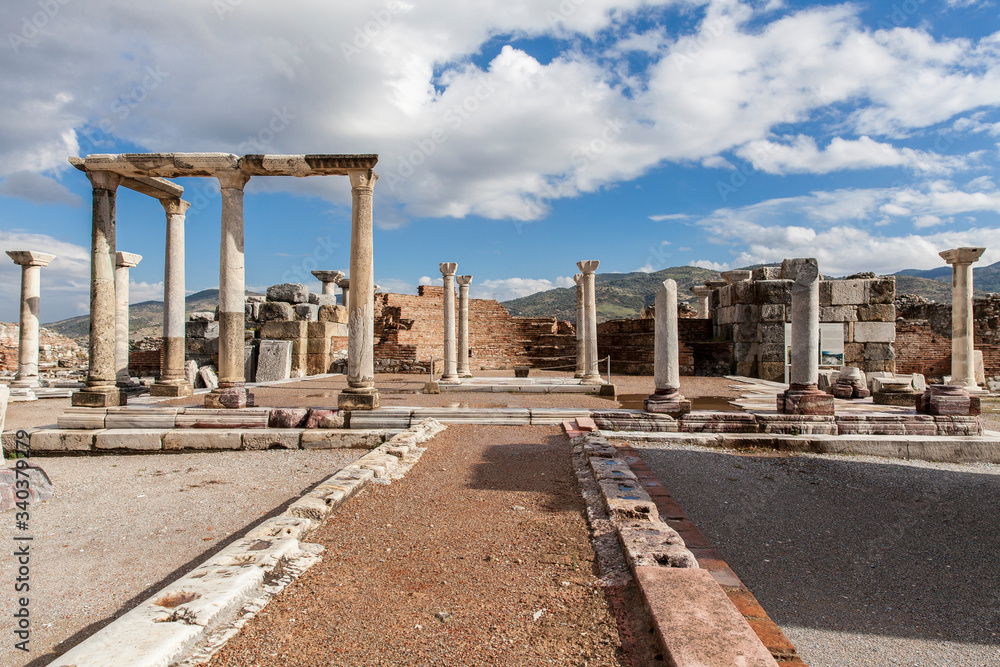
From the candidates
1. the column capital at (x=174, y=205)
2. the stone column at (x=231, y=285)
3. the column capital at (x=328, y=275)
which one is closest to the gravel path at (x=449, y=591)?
the stone column at (x=231, y=285)

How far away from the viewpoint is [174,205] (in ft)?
38.4

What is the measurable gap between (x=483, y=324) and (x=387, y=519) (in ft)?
74.7

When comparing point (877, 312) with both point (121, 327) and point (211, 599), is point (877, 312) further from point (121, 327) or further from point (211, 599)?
point (121, 327)

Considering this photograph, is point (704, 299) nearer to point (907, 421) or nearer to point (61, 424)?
point (907, 421)

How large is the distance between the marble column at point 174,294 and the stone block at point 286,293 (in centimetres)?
791

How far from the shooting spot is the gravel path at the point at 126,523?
3.48m

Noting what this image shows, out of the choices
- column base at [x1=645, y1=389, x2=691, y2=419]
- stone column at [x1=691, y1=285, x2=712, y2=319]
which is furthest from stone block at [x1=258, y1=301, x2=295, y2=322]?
stone column at [x1=691, y1=285, x2=712, y2=319]

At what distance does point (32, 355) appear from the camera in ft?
50.5

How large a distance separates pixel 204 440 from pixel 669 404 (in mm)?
7833

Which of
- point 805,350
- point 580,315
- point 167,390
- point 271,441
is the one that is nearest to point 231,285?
point 271,441

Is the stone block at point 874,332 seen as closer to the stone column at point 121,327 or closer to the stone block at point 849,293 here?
the stone block at point 849,293

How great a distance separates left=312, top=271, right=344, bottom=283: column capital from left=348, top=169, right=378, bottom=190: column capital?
1391 cm

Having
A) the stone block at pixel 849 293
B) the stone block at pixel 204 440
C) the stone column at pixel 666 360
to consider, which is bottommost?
the stone block at pixel 204 440

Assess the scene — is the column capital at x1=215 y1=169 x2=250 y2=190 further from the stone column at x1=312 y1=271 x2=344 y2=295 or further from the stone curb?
the stone column at x1=312 y1=271 x2=344 y2=295
